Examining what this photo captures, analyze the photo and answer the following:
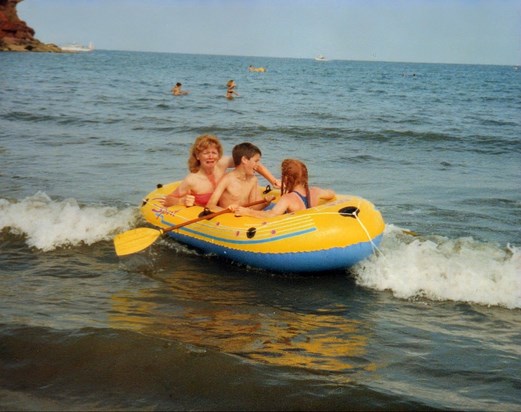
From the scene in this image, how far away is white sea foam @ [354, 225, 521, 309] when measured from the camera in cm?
528

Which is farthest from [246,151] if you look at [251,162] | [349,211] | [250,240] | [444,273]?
[444,273]

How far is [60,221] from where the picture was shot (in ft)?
23.3

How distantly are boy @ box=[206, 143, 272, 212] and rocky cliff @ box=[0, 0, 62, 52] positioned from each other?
269 ft

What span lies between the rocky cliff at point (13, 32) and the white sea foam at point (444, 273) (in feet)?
273

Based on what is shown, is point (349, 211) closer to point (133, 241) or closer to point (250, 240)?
point (250, 240)

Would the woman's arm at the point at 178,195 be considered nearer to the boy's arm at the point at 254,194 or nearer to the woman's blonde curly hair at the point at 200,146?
the woman's blonde curly hair at the point at 200,146

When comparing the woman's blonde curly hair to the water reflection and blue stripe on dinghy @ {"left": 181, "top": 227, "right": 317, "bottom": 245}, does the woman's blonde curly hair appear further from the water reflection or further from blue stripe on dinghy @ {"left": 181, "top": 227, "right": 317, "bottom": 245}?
the water reflection

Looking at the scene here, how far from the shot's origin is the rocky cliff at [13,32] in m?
79.5

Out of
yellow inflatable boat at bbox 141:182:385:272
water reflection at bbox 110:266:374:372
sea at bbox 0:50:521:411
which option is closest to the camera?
sea at bbox 0:50:521:411

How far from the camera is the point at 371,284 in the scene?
5.52m

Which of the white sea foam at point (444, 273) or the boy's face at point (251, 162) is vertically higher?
the boy's face at point (251, 162)

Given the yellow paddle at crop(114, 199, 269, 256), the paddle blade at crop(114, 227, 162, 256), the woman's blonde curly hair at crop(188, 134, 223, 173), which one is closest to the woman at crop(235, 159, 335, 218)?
the yellow paddle at crop(114, 199, 269, 256)

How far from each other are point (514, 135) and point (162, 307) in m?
14.5

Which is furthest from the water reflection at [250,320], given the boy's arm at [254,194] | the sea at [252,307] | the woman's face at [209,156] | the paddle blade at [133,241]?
the woman's face at [209,156]
